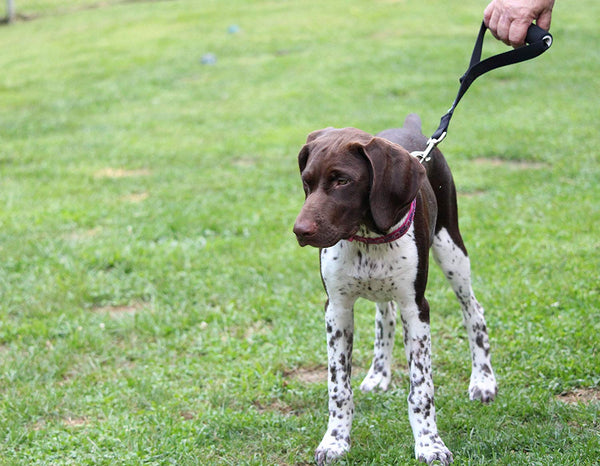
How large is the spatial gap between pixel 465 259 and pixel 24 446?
2.66m

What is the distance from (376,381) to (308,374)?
1.78 feet

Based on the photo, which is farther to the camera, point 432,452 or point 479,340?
point 479,340

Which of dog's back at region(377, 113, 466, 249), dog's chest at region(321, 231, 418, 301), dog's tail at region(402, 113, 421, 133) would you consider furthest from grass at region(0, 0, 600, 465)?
dog's tail at region(402, 113, 421, 133)

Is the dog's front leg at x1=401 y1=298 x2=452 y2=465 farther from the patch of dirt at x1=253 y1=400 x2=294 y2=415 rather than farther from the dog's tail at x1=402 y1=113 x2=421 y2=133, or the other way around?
the dog's tail at x1=402 y1=113 x2=421 y2=133

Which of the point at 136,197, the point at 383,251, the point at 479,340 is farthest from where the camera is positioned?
the point at 136,197

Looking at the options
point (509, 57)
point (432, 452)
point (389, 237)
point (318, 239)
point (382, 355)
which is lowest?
point (382, 355)

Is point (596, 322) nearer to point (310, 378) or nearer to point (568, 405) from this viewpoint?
point (568, 405)

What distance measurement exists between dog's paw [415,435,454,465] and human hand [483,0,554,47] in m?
2.02

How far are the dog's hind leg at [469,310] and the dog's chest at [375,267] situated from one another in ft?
2.38

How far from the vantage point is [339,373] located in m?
3.87

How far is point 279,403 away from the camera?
4578mm

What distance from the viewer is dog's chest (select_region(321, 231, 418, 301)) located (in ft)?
11.8

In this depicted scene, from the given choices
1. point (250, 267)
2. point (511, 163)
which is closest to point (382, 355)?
point (250, 267)

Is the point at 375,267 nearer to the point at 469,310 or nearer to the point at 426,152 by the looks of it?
the point at 426,152
